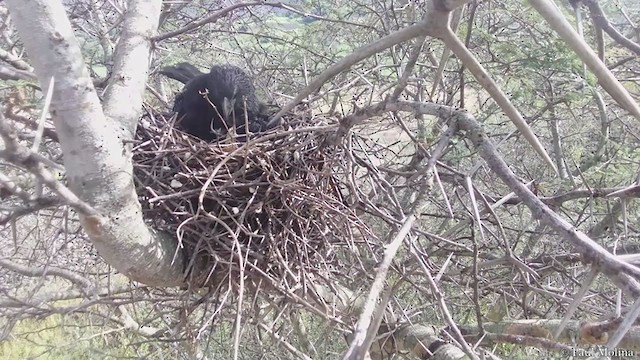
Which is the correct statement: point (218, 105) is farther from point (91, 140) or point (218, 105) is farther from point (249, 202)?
point (91, 140)

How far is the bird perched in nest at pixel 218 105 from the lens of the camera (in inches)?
68.6

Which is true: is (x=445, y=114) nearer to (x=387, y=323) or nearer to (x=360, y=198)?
(x=360, y=198)

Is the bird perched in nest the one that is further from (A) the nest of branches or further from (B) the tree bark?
(B) the tree bark

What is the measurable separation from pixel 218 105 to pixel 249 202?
1.64ft

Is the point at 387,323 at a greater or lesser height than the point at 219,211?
lesser

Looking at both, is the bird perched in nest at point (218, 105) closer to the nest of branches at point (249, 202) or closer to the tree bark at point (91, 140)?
the nest of branches at point (249, 202)

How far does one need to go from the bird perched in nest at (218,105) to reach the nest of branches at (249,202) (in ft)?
0.62

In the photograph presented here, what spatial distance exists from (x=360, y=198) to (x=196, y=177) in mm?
389

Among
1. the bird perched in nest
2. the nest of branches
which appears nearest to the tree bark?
the nest of branches

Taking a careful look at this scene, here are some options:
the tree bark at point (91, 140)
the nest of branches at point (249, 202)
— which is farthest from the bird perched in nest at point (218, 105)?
the tree bark at point (91, 140)

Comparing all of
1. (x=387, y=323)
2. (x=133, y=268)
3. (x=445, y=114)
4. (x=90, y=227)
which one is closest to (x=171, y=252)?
(x=133, y=268)

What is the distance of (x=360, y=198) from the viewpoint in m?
1.53

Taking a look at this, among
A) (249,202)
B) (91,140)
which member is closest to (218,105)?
(249,202)

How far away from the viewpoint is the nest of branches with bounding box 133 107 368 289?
4.46 feet
